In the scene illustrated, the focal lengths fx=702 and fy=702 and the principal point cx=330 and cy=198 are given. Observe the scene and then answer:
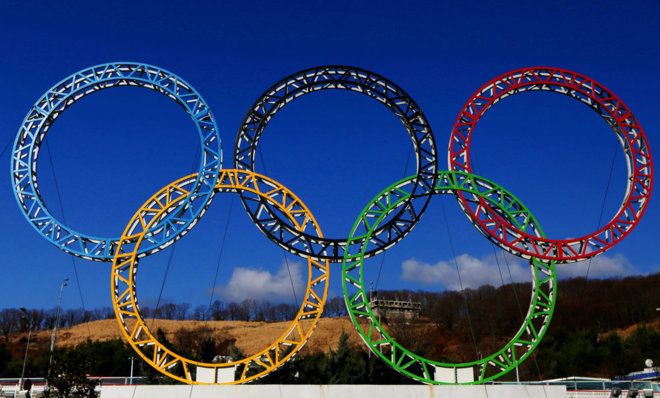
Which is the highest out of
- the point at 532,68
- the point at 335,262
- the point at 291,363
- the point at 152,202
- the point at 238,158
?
the point at 532,68

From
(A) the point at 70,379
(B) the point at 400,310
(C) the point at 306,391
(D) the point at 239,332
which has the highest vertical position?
(B) the point at 400,310

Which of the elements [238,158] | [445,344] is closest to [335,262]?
[238,158]

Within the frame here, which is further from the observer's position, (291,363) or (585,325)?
(585,325)

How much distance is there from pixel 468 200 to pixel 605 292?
353 ft

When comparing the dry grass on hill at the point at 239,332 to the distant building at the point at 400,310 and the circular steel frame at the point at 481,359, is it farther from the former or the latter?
the circular steel frame at the point at 481,359

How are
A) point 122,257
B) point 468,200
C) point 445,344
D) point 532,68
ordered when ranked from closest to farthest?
point 122,257
point 468,200
point 532,68
point 445,344

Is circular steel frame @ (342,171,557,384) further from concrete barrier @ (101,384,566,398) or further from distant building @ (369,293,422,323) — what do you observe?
distant building @ (369,293,422,323)

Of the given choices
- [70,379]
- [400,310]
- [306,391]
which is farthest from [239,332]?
[306,391]

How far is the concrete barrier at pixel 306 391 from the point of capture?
3003cm

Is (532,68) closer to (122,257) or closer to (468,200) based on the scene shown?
(468,200)

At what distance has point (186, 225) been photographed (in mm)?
32062

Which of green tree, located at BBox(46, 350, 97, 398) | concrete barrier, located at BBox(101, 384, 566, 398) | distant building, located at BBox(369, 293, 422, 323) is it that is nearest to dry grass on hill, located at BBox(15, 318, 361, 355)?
distant building, located at BBox(369, 293, 422, 323)

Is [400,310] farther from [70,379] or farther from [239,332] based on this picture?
[70,379]

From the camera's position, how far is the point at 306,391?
3019 centimetres
